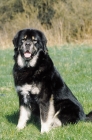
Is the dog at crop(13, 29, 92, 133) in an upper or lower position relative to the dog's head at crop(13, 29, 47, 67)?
lower

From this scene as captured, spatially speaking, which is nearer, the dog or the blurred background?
the dog

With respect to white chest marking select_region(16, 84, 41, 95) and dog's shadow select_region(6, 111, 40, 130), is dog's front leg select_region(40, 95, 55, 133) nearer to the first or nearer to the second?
white chest marking select_region(16, 84, 41, 95)

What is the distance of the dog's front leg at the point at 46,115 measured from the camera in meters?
5.61

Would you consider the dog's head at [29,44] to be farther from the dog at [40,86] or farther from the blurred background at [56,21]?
the blurred background at [56,21]

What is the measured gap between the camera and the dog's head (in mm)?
5633

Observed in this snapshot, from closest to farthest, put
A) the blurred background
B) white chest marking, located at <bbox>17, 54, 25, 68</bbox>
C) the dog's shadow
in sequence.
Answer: white chest marking, located at <bbox>17, 54, 25, 68</bbox> < the dog's shadow < the blurred background

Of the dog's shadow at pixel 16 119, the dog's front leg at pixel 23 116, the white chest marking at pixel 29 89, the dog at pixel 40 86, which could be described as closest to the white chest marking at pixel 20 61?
the dog at pixel 40 86

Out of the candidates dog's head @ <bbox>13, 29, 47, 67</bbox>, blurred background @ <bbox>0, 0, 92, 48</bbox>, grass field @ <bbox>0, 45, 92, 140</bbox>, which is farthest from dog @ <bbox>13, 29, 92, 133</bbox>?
blurred background @ <bbox>0, 0, 92, 48</bbox>

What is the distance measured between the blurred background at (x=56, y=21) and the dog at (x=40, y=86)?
13.6 metres

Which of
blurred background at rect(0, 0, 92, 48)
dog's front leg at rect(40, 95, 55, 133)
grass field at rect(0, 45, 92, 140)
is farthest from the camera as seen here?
blurred background at rect(0, 0, 92, 48)

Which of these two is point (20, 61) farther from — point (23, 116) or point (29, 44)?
point (23, 116)

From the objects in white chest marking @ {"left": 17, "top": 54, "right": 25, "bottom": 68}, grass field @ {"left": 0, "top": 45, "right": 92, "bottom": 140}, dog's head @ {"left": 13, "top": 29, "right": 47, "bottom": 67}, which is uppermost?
dog's head @ {"left": 13, "top": 29, "right": 47, "bottom": 67}

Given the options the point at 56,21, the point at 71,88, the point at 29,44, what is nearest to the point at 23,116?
the point at 29,44

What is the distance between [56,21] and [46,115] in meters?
15.5
